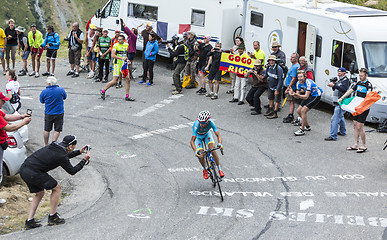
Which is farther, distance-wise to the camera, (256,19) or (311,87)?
(256,19)

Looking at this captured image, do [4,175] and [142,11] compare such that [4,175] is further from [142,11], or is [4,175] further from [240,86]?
[142,11]

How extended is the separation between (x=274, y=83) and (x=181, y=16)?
23.4 feet

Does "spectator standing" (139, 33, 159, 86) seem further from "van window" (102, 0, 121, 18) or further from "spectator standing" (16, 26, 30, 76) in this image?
"van window" (102, 0, 121, 18)

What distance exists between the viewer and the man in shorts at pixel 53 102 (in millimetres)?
13352

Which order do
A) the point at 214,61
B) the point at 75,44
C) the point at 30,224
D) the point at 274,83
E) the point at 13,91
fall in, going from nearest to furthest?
the point at 30,224, the point at 13,91, the point at 274,83, the point at 214,61, the point at 75,44

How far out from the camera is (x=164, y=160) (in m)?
13.3

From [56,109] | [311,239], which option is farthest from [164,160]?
[311,239]

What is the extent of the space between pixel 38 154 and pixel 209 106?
9.02m

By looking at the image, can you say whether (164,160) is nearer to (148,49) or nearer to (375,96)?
(375,96)

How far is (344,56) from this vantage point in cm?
1647

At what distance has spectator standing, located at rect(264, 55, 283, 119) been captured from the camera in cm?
1647

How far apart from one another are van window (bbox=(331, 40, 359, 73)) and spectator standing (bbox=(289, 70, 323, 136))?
1.64m

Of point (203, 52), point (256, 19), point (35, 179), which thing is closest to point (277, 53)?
point (203, 52)

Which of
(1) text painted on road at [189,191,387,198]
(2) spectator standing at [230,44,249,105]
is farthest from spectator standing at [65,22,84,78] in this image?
(1) text painted on road at [189,191,387,198]
